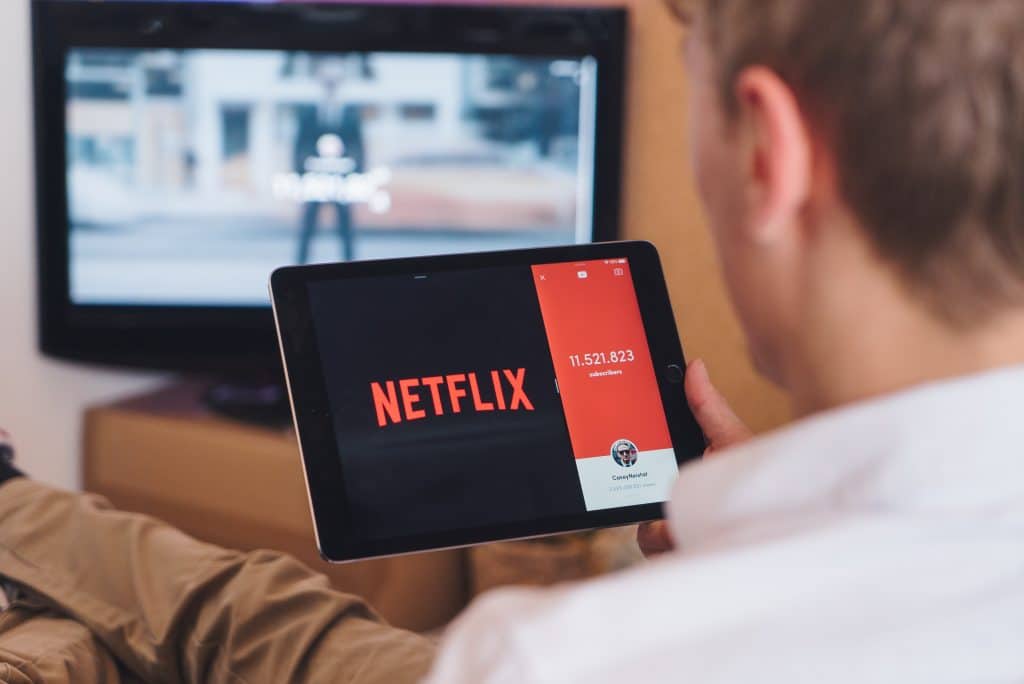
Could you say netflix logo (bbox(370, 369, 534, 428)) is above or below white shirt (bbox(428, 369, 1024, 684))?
below

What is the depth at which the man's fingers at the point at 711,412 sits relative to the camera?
0.92m

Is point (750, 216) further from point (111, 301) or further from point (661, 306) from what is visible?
point (111, 301)

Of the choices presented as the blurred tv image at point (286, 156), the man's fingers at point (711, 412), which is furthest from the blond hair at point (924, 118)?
the blurred tv image at point (286, 156)

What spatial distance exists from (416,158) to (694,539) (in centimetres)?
144

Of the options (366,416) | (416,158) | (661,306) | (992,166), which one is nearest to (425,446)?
(366,416)

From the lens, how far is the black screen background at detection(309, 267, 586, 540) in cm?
86

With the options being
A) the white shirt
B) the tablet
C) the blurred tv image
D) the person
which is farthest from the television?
the white shirt

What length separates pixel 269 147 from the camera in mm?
1885

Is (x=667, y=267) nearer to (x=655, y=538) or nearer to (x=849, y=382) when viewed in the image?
(x=655, y=538)

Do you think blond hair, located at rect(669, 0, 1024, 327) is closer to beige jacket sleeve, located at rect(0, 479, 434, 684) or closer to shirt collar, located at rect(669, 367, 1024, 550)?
shirt collar, located at rect(669, 367, 1024, 550)

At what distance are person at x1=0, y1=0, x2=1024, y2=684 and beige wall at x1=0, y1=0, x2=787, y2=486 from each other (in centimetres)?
139

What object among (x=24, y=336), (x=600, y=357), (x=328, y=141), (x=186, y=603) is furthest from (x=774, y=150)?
(x=24, y=336)

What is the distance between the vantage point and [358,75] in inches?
74.1

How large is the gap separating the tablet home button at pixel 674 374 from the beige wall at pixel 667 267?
1.04 metres
